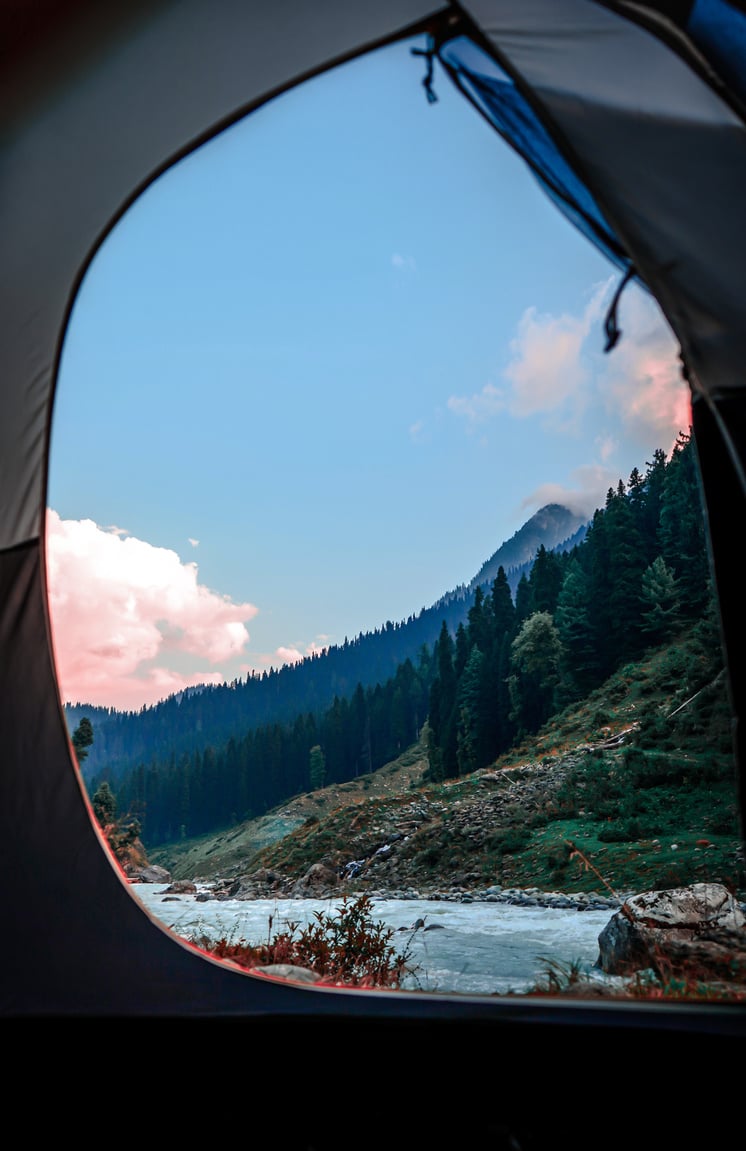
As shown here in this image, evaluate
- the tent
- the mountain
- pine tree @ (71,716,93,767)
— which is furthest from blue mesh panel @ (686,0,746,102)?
the mountain

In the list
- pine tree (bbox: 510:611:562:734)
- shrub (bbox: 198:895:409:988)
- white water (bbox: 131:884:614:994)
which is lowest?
white water (bbox: 131:884:614:994)

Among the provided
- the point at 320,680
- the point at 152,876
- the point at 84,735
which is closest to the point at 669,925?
the point at 84,735

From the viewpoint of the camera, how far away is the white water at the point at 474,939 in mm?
2897

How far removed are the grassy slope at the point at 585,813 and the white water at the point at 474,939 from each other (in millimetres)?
4073

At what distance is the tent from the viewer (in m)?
1.20

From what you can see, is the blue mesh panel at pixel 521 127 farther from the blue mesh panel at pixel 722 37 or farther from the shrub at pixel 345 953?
the shrub at pixel 345 953

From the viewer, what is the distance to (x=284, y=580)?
901cm

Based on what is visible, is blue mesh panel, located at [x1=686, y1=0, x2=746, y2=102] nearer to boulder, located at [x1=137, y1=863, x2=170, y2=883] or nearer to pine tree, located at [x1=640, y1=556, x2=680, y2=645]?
boulder, located at [x1=137, y1=863, x2=170, y2=883]

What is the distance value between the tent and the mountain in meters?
15.8

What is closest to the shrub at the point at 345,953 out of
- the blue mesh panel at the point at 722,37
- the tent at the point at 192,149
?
the tent at the point at 192,149

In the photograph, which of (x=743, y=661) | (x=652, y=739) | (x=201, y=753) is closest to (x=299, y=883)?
(x=652, y=739)

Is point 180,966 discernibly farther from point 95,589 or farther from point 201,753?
point 201,753

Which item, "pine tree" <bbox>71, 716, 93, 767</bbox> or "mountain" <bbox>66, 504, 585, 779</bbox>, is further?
"mountain" <bbox>66, 504, 585, 779</bbox>

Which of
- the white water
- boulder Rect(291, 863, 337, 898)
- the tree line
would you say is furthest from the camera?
the tree line
